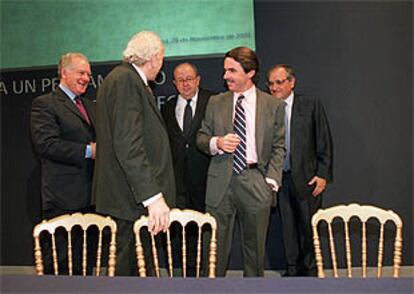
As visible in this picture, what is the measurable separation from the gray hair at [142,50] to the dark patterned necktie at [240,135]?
74 cm

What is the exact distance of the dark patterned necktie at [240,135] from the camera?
3162 mm

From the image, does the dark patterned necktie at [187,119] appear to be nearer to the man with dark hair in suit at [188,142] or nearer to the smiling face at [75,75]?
the man with dark hair in suit at [188,142]

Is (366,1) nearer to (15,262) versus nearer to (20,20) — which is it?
(20,20)

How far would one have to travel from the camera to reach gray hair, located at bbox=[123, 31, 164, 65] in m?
2.65

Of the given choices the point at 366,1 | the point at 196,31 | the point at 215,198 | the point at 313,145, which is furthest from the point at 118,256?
the point at 366,1

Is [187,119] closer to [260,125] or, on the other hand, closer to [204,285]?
[260,125]

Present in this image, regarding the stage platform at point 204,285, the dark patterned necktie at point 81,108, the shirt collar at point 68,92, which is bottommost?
the stage platform at point 204,285

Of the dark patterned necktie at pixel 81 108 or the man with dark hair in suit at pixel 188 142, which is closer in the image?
the dark patterned necktie at pixel 81 108

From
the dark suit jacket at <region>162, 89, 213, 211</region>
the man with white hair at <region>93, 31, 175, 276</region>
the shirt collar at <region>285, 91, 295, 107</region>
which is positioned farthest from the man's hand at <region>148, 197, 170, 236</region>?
the shirt collar at <region>285, 91, 295, 107</region>

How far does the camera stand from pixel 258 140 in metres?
3.17

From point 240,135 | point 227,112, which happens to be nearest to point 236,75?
point 227,112

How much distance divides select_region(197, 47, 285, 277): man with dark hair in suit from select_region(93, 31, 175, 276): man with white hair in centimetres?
50

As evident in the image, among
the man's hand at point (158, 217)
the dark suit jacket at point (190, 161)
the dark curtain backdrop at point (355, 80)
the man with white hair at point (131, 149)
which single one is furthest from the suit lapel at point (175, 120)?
the man's hand at point (158, 217)

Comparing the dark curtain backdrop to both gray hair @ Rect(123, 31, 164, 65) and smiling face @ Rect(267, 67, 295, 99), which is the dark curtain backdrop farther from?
gray hair @ Rect(123, 31, 164, 65)
